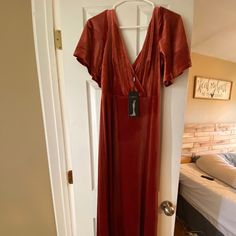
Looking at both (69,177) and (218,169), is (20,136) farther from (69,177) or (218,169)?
(218,169)

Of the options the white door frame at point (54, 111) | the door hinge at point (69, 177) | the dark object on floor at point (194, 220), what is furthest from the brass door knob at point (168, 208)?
the dark object on floor at point (194, 220)

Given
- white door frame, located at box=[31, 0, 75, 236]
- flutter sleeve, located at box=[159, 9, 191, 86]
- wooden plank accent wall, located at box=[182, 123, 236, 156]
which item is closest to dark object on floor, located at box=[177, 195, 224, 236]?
wooden plank accent wall, located at box=[182, 123, 236, 156]

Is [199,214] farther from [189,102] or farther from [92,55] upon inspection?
[92,55]

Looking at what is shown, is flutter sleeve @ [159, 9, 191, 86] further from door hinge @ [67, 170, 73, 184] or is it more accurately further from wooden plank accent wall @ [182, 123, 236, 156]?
wooden plank accent wall @ [182, 123, 236, 156]

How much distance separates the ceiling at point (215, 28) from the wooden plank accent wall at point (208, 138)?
1.21 meters

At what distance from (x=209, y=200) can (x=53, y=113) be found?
5.96 feet

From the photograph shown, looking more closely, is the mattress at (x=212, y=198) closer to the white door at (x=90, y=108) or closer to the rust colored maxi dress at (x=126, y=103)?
the white door at (x=90, y=108)

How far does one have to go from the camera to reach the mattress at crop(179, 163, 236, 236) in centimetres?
139

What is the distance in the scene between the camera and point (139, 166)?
70cm

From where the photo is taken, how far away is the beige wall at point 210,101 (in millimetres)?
2412

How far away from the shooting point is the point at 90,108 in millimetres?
740

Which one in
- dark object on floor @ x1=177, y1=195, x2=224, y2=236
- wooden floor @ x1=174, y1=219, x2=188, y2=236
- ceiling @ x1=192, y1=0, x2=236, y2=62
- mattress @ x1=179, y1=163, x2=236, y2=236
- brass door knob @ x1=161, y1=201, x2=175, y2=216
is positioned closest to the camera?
brass door knob @ x1=161, y1=201, x2=175, y2=216

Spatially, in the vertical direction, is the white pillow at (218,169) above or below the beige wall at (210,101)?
below

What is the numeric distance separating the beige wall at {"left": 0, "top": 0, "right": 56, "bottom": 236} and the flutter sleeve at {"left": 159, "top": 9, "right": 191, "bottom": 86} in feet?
2.18
